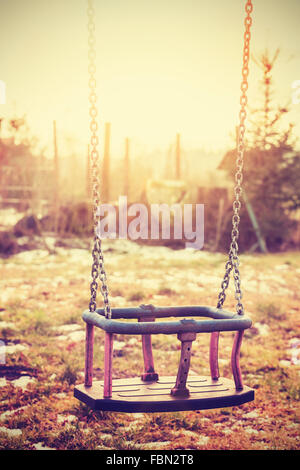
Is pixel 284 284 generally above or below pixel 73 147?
below

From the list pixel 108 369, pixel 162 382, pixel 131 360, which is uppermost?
pixel 108 369

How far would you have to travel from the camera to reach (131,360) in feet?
15.9

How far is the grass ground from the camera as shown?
3412 millimetres

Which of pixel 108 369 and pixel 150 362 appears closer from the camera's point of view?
pixel 108 369

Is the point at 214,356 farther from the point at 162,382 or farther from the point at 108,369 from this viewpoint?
the point at 108,369

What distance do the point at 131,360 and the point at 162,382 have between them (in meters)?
1.69

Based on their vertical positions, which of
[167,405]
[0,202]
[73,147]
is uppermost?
[73,147]

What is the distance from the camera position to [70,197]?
39.9ft

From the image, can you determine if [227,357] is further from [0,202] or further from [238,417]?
[0,202]

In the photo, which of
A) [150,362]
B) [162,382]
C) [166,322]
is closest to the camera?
[166,322]

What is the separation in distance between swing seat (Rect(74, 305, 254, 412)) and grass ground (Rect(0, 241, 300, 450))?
464 millimetres

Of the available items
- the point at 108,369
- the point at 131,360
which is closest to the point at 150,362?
the point at 108,369
